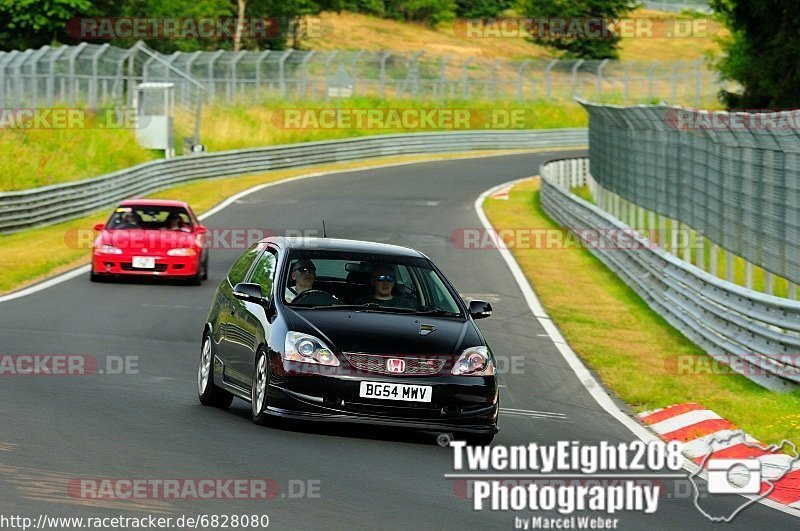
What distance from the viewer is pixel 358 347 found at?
1097 centimetres

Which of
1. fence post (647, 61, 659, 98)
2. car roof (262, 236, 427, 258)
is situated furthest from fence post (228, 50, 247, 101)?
car roof (262, 236, 427, 258)

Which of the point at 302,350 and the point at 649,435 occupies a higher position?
the point at 302,350

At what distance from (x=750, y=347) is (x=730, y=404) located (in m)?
1.75

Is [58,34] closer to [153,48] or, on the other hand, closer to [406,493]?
[153,48]

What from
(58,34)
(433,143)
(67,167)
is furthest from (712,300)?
(58,34)

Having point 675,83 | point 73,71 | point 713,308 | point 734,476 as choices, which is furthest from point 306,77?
point 734,476

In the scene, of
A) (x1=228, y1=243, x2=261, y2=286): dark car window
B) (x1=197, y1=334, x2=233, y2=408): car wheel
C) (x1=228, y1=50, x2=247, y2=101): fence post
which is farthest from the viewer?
(x1=228, y1=50, x2=247, y2=101): fence post

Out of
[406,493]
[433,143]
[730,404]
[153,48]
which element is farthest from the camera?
[153,48]

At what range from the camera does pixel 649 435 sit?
41.1 ft

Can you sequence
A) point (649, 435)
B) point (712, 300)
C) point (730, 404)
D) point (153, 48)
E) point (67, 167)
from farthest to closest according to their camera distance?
point (153, 48)
point (67, 167)
point (712, 300)
point (730, 404)
point (649, 435)

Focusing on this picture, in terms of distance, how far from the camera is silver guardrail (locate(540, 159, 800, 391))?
49.0 ft

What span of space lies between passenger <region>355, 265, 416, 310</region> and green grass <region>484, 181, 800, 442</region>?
3.01 m

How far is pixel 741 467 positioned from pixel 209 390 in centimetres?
421

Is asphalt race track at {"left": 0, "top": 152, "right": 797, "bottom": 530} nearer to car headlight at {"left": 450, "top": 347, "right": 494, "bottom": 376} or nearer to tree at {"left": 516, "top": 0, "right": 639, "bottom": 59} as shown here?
car headlight at {"left": 450, "top": 347, "right": 494, "bottom": 376}
